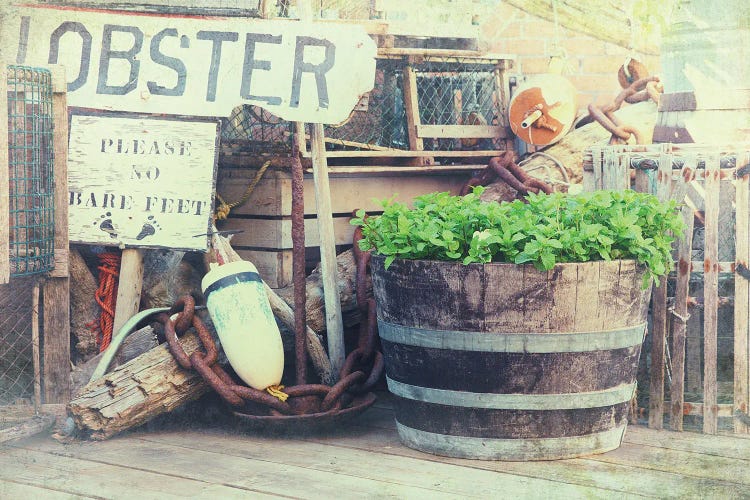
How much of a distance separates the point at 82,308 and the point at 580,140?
2.72 meters

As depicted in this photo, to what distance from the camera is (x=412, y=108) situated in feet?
15.8

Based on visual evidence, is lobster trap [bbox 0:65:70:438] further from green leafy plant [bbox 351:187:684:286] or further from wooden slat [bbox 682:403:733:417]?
wooden slat [bbox 682:403:733:417]

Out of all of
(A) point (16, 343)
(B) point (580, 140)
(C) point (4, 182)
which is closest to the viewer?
(C) point (4, 182)

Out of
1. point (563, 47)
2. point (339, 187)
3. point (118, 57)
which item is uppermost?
point (563, 47)

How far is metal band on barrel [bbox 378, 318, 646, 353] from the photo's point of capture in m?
3.07

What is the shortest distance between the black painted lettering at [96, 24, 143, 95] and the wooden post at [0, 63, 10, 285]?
676 mm

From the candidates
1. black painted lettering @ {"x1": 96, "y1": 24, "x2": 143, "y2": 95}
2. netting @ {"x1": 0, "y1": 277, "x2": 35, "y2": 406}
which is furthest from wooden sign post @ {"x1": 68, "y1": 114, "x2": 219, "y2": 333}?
netting @ {"x1": 0, "y1": 277, "x2": 35, "y2": 406}

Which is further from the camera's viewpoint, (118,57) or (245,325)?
(118,57)

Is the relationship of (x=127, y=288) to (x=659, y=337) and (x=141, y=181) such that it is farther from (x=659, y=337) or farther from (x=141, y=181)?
(x=659, y=337)

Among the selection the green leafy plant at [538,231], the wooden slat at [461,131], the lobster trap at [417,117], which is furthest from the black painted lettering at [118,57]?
the wooden slat at [461,131]

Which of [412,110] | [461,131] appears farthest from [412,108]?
[461,131]

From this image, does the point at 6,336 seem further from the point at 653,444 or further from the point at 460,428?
the point at 653,444

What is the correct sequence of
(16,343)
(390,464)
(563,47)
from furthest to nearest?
1. (563,47)
2. (16,343)
3. (390,464)

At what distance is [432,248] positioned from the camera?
10.5 ft
